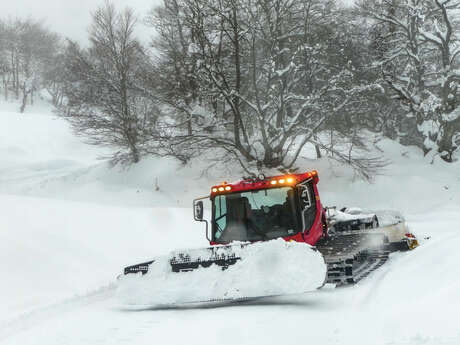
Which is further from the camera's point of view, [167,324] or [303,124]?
[303,124]

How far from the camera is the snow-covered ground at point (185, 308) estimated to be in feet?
16.5

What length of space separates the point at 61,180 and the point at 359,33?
695 inches

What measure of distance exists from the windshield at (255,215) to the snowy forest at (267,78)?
1142cm

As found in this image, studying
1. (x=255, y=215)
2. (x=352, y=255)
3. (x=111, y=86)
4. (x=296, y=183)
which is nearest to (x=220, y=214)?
(x=255, y=215)

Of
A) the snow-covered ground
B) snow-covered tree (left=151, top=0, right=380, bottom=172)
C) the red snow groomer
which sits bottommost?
the snow-covered ground

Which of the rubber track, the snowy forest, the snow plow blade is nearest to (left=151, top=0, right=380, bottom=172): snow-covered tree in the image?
the snowy forest

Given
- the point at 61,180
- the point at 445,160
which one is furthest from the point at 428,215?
the point at 61,180

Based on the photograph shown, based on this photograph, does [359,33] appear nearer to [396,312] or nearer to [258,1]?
[258,1]

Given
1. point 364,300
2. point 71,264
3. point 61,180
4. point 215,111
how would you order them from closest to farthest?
1. point 364,300
2. point 71,264
3. point 215,111
4. point 61,180

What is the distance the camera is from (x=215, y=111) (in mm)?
22062

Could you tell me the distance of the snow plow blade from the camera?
6168mm

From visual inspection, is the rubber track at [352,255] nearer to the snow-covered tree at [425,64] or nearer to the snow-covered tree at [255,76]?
the snow-covered tree at [255,76]

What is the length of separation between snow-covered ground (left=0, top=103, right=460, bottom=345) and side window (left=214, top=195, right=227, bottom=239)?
5.31 ft

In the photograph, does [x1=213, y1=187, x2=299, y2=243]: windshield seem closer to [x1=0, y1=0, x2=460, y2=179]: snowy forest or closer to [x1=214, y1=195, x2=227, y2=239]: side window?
[x1=214, y1=195, x2=227, y2=239]: side window
